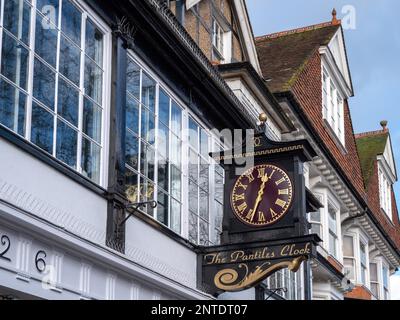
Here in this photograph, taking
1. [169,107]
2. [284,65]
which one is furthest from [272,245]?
[284,65]

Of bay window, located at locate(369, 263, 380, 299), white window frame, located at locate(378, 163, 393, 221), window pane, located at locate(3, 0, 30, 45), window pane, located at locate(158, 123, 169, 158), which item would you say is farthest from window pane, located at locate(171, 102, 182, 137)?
white window frame, located at locate(378, 163, 393, 221)

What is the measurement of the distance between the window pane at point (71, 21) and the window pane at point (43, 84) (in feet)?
2.46

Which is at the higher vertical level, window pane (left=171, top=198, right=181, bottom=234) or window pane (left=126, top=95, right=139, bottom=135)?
window pane (left=126, top=95, right=139, bottom=135)

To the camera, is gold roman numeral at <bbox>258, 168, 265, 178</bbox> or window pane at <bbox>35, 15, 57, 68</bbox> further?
gold roman numeral at <bbox>258, 168, 265, 178</bbox>

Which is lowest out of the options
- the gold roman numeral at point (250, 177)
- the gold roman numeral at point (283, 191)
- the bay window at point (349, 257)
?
the gold roman numeral at point (283, 191)

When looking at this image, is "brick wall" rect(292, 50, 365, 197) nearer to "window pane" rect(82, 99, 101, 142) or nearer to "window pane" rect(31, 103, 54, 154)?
"window pane" rect(82, 99, 101, 142)

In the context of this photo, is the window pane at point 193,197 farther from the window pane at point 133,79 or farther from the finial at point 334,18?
the finial at point 334,18

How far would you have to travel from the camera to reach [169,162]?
14.3 meters

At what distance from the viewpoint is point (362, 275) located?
32.8 m

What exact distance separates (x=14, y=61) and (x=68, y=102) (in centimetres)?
129

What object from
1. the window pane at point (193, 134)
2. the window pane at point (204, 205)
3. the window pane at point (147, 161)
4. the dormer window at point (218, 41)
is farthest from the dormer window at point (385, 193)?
the window pane at point (147, 161)

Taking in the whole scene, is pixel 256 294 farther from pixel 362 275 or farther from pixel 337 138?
pixel 362 275

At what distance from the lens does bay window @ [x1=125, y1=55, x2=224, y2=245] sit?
13172 millimetres

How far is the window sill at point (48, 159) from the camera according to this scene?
9.70 metres
